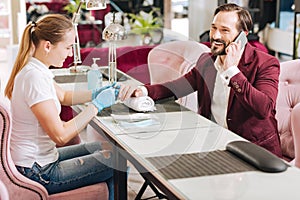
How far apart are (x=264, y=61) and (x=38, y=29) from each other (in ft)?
3.40

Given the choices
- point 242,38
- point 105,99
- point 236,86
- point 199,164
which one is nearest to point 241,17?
point 242,38

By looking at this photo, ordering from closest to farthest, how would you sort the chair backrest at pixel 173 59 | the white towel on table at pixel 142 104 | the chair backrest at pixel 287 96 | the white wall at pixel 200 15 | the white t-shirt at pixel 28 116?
the white t-shirt at pixel 28 116 < the white towel on table at pixel 142 104 < the chair backrest at pixel 287 96 < the chair backrest at pixel 173 59 < the white wall at pixel 200 15

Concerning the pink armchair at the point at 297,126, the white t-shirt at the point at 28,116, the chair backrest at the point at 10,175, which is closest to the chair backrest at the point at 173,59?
the pink armchair at the point at 297,126

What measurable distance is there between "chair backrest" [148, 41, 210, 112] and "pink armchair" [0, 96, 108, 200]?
1488mm

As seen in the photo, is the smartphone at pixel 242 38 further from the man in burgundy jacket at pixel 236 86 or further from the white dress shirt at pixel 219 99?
the white dress shirt at pixel 219 99

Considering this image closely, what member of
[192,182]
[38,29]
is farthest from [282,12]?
[192,182]

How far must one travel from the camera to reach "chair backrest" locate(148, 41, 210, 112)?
3.58m

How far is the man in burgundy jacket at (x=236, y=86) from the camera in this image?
97.3 inches

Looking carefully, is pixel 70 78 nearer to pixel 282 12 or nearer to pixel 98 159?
pixel 98 159

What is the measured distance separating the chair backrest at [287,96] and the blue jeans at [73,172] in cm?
100

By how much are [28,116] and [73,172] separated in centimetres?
30

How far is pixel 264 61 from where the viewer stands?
2.61 metres

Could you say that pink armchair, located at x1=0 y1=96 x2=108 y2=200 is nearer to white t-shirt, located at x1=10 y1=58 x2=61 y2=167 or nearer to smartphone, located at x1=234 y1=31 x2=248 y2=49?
white t-shirt, located at x1=10 y1=58 x2=61 y2=167

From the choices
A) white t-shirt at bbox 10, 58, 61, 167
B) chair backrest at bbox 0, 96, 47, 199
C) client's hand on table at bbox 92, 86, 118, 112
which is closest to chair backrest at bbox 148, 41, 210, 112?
client's hand on table at bbox 92, 86, 118, 112
